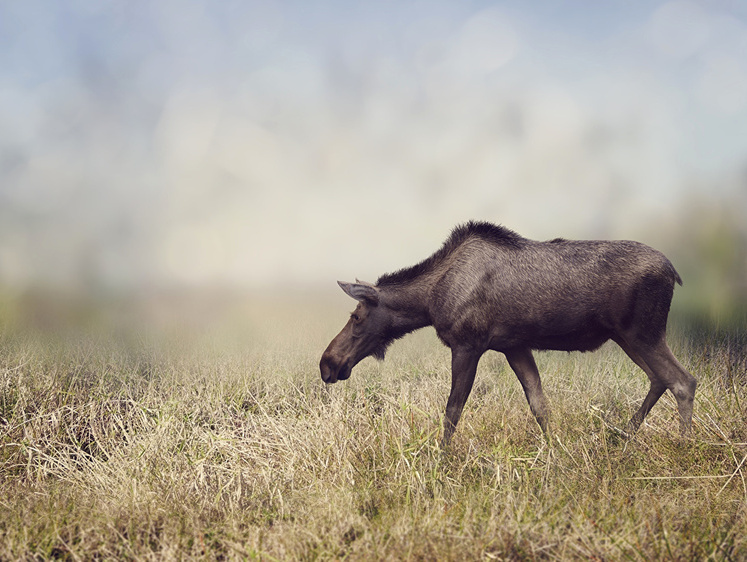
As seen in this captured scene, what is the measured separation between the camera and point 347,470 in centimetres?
464

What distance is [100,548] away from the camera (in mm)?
3674

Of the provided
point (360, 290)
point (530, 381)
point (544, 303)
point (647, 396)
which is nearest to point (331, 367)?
point (360, 290)

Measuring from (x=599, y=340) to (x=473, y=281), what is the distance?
126 centimetres

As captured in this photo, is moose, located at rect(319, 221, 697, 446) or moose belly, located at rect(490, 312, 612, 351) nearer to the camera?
moose, located at rect(319, 221, 697, 446)

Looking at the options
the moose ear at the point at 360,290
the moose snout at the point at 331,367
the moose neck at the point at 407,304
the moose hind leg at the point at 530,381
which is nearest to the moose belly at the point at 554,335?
the moose hind leg at the point at 530,381

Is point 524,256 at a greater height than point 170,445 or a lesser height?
greater

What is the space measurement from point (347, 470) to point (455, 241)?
2.43 m

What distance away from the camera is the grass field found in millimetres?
3561

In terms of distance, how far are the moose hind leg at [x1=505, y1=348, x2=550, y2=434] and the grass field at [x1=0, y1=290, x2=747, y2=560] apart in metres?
0.14

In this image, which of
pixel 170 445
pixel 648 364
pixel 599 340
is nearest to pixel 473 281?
pixel 599 340

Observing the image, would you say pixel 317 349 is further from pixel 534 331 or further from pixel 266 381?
pixel 534 331

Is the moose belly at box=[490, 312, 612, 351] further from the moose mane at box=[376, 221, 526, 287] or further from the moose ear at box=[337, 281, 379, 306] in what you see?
the moose ear at box=[337, 281, 379, 306]

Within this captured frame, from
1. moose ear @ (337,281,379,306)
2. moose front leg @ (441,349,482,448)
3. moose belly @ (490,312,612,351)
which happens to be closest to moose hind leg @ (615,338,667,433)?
moose belly @ (490,312,612,351)

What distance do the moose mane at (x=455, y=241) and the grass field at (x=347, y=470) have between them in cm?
114
